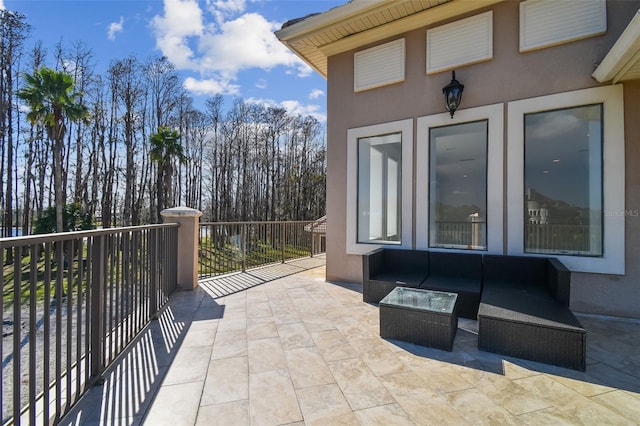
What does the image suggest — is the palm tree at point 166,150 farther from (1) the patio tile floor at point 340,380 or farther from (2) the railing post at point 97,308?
(2) the railing post at point 97,308

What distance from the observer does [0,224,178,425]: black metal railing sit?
1392 millimetres

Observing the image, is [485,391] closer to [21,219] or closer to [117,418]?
[117,418]

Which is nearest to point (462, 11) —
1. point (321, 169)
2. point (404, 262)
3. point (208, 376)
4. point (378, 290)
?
point (404, 262)

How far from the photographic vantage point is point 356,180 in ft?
17.0

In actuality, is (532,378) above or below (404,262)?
below

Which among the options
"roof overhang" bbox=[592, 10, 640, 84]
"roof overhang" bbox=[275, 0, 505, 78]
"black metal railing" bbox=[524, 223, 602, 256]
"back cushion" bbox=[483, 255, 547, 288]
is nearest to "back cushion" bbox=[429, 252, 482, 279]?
"back cushion" bbox=[483, 255, 547, 288]

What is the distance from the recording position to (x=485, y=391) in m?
2.02

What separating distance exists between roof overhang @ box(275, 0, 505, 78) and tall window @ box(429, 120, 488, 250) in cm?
164

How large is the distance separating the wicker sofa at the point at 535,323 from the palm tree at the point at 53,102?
14056 millimetres

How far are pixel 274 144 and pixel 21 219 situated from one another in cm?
1405

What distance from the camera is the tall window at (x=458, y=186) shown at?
4.24 meters

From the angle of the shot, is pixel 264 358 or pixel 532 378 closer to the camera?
pixel 532 378

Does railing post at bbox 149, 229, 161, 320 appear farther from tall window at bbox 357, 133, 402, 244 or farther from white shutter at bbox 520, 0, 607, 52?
white shutter at bbox 520, 0, 607, 52

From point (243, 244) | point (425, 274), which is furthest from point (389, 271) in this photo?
point (243, 244)
